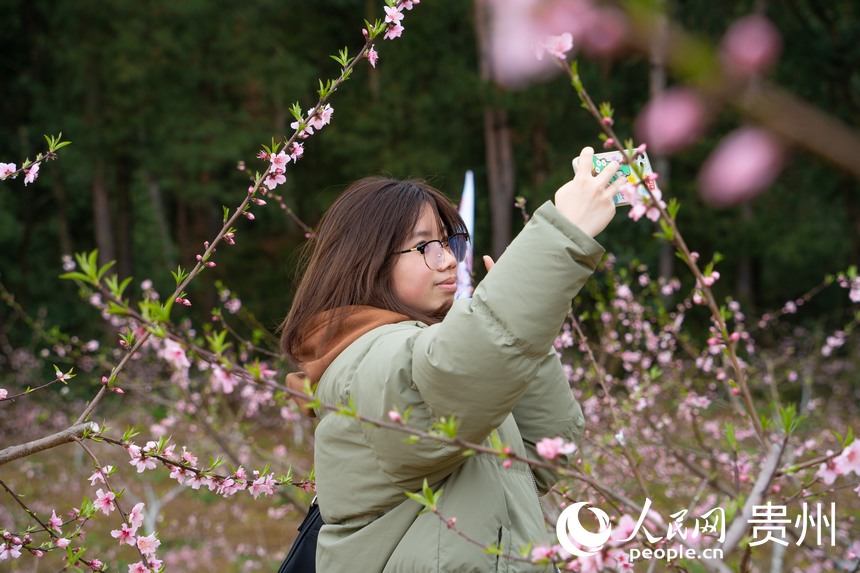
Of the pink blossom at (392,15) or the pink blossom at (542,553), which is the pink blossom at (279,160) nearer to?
the pink blossom at (392,15)

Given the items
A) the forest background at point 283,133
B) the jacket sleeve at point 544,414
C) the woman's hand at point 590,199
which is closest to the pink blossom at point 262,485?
the jacket sleeve at point 544,414

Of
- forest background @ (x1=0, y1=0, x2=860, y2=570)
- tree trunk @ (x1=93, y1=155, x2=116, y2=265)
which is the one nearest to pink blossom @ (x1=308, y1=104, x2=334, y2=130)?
forest background @ (x1=0, y1=0, x2=860, y2=570)

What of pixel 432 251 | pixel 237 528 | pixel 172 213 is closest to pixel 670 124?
pixel 432 251

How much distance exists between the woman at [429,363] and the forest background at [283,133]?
9.91m

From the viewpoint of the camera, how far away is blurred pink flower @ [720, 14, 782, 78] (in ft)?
1.03

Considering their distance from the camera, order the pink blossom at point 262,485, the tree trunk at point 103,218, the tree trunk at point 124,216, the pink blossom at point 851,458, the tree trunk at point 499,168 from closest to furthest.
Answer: the pink blossom at point 851,458, the pink blossom at point 262,485, the tree trunk at point 499,168, the tree trunk at point 103,218, the tree trunk at point 124,216

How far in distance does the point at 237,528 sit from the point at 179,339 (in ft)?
22.7

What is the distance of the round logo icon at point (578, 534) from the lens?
105cm

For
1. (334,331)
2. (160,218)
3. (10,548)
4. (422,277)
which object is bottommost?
(160,218)

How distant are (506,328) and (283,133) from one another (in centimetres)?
1320

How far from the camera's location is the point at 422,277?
5.04 feet

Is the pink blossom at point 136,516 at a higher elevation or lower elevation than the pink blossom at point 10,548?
higher

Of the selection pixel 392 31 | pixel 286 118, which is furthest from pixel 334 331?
pixel 286 118

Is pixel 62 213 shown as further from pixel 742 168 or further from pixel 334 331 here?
pixel 742 168
